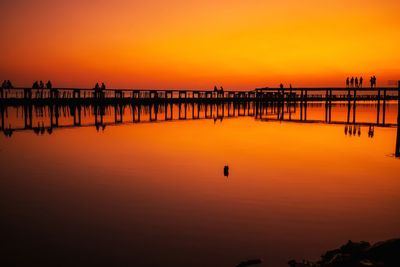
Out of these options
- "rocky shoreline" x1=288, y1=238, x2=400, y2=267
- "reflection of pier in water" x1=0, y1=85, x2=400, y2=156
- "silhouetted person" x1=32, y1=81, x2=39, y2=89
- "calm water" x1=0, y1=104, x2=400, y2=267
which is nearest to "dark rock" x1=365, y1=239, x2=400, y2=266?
"rocky shoreline" x1=288, y1=238, x2=400, y2=267

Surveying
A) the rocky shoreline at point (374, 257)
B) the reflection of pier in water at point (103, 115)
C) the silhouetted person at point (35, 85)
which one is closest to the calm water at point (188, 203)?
the rocky shoreline at point (374, 257)

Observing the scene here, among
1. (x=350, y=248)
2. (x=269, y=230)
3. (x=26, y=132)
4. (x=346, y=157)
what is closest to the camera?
(x=350, y=248)

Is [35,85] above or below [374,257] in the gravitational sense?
above

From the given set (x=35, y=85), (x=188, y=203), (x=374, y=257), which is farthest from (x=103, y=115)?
(x=374, y=257)

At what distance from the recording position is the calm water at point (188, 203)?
6.88 metres

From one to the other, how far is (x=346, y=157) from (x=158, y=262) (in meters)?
12.4

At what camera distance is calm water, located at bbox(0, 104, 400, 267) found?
22.6ft

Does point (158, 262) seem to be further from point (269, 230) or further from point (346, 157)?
point (346, 157)

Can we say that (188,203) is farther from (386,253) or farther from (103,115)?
(103,115)

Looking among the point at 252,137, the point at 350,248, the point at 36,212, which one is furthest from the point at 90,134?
the point at 350,248

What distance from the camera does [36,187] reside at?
36.9ft

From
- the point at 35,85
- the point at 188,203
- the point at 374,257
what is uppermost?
the point at 35,85

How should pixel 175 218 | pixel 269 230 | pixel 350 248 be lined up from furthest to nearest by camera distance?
pixel 175 218
pixel 269 230
pixel 350 248

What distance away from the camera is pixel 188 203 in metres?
9.80
